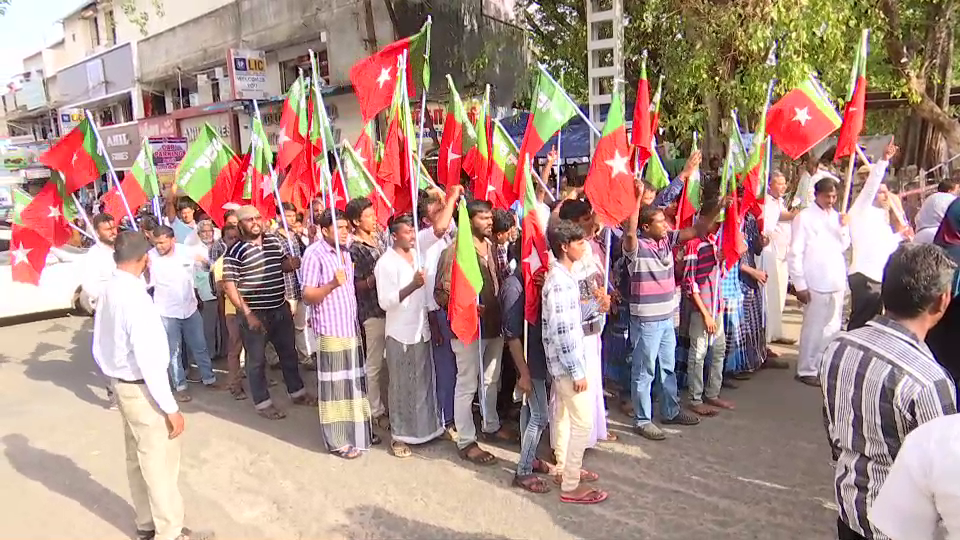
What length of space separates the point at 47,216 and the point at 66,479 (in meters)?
3.09

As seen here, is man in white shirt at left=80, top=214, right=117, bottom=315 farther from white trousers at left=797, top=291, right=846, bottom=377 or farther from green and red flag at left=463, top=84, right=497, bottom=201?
white trousers at left=797, top=291, right=846, bottom=377

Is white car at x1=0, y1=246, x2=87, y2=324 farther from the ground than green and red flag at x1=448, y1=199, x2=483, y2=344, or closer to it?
closer to it

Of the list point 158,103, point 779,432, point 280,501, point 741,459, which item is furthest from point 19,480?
point 158,103

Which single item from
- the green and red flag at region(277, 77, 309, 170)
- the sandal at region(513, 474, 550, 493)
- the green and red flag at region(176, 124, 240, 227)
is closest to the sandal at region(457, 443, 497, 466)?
the sandal at region(513, 474, 550, 493)

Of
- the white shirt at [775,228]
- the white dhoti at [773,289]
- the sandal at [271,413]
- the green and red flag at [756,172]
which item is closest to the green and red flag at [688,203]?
the green and red flag at [756,172]

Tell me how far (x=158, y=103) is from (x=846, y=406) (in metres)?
25.8

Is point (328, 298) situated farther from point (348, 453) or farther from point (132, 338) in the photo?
point (132, 338)

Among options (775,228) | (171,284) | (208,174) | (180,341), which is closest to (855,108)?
(775,228)

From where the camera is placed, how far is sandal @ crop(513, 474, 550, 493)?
163 inches

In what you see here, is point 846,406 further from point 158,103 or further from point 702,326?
point 158,103

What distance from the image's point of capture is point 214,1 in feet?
69.5

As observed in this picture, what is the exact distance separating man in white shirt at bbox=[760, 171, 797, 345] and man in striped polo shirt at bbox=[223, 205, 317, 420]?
14.3ft

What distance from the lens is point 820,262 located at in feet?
18.2

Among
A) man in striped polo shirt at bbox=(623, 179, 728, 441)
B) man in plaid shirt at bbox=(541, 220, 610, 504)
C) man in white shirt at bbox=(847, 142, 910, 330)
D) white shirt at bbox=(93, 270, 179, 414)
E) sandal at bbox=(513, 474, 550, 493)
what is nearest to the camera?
white shirt at bbox=(93, 270, 179, 414)
